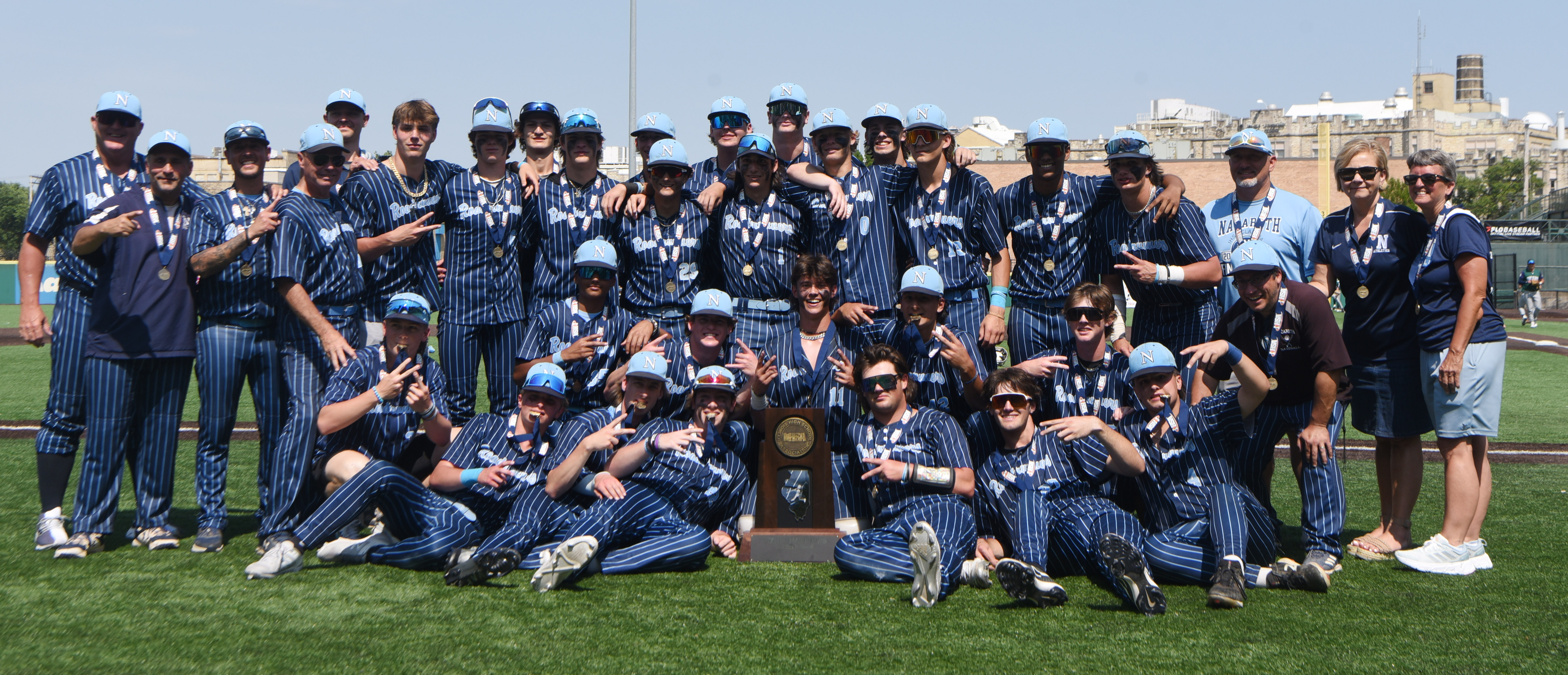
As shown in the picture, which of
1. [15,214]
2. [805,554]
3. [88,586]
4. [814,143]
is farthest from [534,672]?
[15,214]

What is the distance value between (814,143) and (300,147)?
2.83 metres

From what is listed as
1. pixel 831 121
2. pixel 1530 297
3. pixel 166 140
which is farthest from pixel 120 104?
pixel 1530 297

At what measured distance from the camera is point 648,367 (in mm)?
5945

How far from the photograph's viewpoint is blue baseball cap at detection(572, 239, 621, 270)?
641 centimetres

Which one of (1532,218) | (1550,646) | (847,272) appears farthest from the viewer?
(1532,218)

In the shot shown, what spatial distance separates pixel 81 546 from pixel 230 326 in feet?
4.17

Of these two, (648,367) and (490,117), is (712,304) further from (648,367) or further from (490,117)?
(490,117)

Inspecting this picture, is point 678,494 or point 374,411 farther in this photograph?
point 374,411

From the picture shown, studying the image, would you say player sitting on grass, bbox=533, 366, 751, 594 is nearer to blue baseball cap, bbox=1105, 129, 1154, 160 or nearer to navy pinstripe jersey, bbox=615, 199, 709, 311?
navy pinstripe jersey, bbox=615, 199, 709, 311

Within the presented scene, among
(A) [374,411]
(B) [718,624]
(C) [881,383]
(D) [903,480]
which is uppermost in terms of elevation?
(C) [881,383]

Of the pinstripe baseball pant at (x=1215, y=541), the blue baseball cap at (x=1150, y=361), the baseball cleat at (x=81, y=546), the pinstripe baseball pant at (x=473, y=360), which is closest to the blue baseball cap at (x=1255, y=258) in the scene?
the blue baseball cap at (x=1150, y=361)

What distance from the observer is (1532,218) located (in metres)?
53.3

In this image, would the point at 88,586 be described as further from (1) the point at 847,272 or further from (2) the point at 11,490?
(1) the point at 847,272

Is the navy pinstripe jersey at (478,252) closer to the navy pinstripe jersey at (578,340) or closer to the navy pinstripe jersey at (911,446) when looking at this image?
the navy pinstripe jersey at (578,340)
